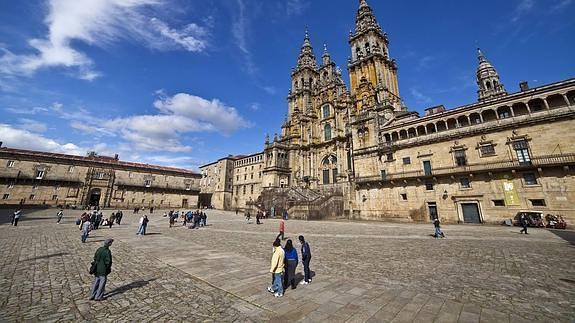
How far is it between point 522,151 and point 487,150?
2515 millimetres

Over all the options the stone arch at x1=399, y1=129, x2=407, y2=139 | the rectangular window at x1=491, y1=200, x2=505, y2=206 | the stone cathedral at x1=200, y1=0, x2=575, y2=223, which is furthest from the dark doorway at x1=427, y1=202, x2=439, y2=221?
the stone arch at x1=399, y1=129, x2=407, y2=139

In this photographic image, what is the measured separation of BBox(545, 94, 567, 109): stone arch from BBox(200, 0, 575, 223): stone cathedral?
0.21ft

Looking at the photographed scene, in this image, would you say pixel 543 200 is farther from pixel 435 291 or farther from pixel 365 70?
pixel 365 70

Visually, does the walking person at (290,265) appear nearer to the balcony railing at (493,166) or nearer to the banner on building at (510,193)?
the balcony railing at (493,166)

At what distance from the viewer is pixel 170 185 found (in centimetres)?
5388

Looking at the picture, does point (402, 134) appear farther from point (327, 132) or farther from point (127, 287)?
point (127, 287)

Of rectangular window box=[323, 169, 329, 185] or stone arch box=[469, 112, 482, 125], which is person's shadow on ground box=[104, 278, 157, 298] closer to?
stone arch box=[469, 112, 482, 125]

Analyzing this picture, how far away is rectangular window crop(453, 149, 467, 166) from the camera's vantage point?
2456 centimetres

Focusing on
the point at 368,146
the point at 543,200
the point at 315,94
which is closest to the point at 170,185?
the point at 315,94

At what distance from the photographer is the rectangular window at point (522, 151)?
21.1 meters

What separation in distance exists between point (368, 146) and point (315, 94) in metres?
22.8

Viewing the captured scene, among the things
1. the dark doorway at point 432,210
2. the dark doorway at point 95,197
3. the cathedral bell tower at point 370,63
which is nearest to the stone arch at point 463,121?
the dark doorway at point 432,210

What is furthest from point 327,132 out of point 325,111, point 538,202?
point 538,202

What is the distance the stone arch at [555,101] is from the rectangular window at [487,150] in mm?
5397
